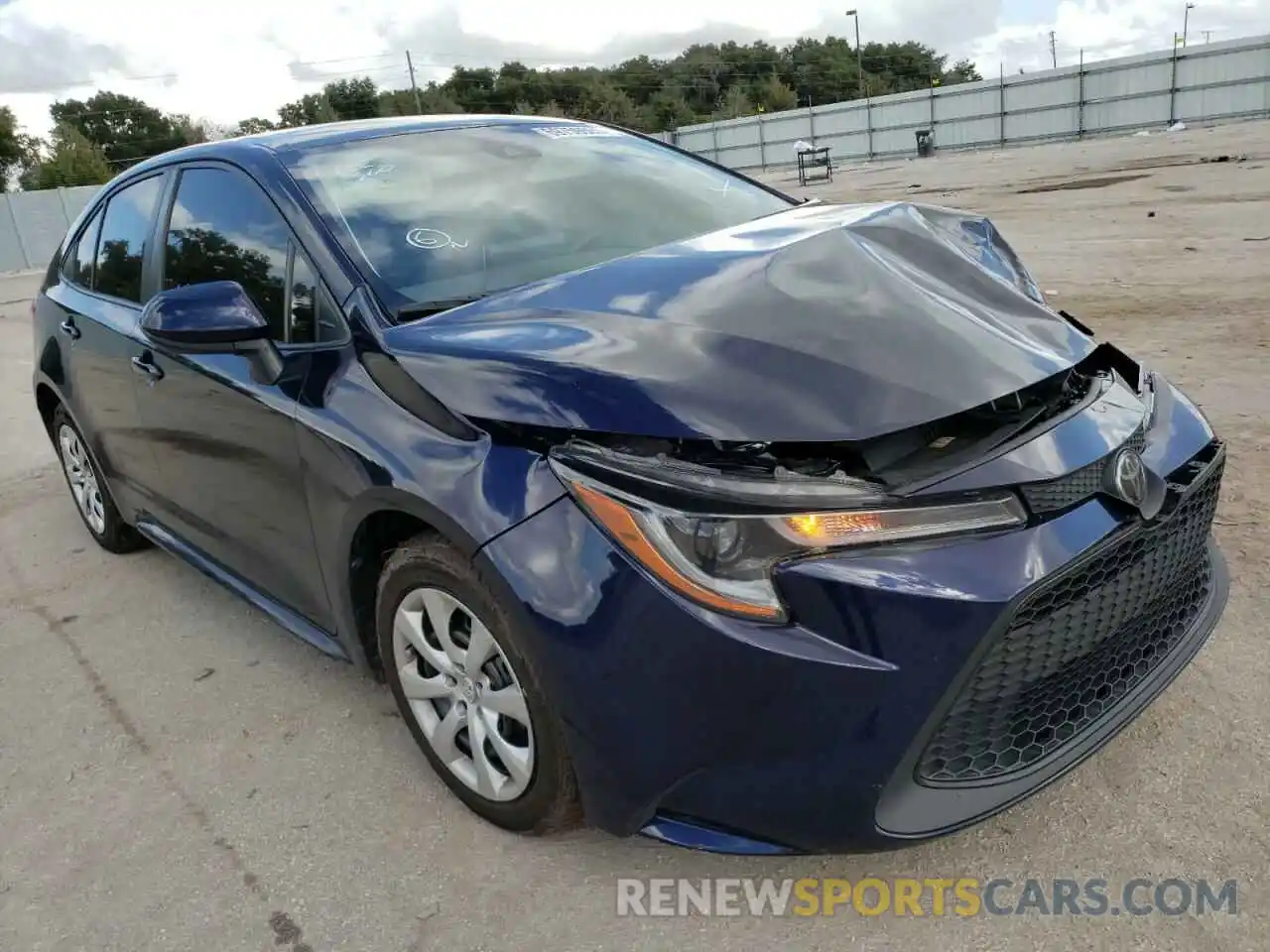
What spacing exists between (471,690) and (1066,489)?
129 centimetres

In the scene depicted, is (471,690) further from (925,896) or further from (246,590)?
(246,590)

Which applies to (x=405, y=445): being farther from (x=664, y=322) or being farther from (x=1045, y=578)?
(x=1045, y=578)

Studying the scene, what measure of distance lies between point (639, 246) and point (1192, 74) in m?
40.4

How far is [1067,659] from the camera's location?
1846 millimetres

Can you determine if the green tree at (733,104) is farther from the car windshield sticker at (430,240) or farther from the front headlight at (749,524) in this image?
the front headlight at (749,524)

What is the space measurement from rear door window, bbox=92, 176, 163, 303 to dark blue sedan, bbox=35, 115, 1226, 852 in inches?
30.0

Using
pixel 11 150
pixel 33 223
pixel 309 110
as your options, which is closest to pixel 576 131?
pixel 33 223

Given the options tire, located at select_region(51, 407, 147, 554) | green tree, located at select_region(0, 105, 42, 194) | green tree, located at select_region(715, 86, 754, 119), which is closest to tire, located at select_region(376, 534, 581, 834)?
tire, located at select_region(51, 407, 147, 554)

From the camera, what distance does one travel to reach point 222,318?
2436 mm

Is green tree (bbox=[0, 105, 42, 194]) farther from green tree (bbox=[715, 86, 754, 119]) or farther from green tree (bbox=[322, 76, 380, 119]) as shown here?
green tree (bbox=[715, 86, 754, 119])

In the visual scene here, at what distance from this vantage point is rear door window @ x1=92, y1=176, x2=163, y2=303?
3438mm

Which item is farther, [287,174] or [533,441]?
[287,174]

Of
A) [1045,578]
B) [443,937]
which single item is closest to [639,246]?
[1045,578]

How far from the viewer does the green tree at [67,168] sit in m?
44.1
